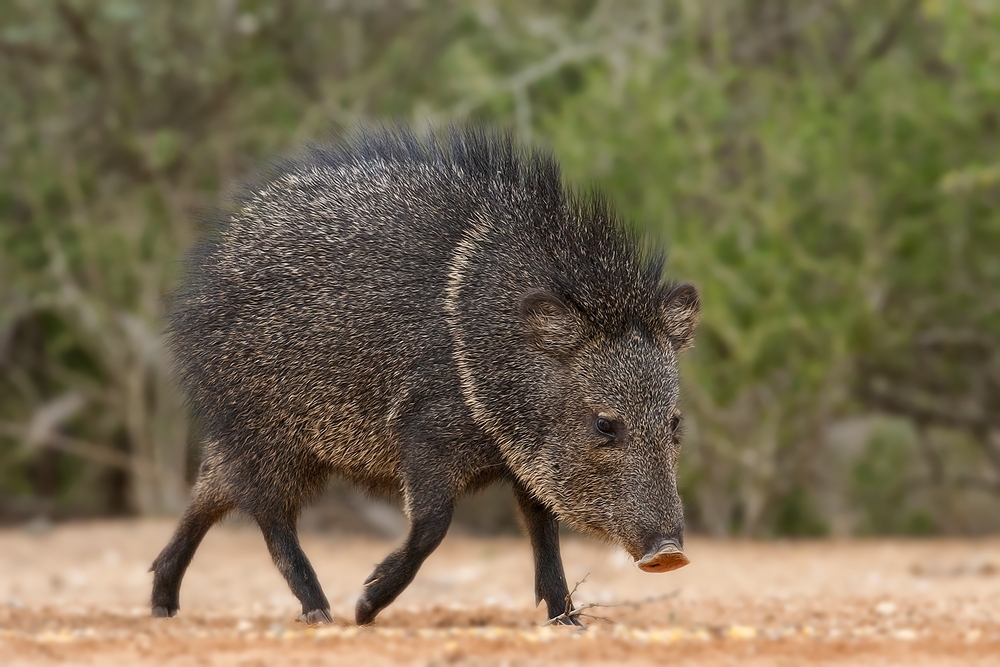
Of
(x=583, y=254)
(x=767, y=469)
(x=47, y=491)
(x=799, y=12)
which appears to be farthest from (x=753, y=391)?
(x=47, y=491)

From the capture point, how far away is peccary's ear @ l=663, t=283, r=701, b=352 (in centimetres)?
477

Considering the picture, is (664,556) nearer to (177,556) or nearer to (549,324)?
(549,324)

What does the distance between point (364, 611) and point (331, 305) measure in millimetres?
1048

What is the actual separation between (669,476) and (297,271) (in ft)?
4.95

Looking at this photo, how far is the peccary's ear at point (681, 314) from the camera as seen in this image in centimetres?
477

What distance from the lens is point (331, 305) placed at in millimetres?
4789

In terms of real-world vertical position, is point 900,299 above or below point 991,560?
above

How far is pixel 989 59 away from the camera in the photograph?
360 inches

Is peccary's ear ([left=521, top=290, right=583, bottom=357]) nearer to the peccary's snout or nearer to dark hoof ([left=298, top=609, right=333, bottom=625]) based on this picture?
the peccary's snout

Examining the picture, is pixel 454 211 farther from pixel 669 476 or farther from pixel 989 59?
pixel 989 59

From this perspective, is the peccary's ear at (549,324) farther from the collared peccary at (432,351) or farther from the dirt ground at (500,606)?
the dirt ground at (500,606)

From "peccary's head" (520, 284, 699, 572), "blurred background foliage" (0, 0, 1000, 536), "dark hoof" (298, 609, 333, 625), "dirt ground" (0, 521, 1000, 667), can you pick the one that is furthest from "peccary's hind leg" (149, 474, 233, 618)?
"blurred background foliage" (0, 0, 1000, 536)

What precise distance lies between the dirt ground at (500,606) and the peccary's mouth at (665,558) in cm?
20

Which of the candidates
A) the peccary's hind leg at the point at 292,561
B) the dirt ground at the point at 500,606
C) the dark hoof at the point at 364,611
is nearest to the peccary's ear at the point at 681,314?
the dirt ground at the point at 500,606
